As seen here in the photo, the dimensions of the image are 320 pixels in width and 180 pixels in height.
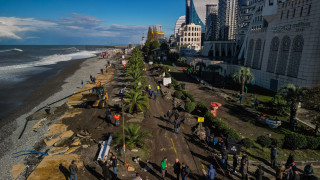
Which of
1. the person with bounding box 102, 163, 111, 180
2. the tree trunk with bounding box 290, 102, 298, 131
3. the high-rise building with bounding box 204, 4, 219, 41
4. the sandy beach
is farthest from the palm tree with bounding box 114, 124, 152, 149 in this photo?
the high-rise building with bounding box 204, 4, 219, 41

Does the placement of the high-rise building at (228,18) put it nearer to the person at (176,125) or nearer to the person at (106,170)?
the person at (176,125)

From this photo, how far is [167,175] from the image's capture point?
13.5 metres

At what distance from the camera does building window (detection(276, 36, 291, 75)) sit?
33350 millimetres

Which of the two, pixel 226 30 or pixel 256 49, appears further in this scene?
pixel 226 30

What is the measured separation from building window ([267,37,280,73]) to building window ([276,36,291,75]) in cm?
120

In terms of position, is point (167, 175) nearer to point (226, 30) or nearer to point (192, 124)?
point (192, 124)

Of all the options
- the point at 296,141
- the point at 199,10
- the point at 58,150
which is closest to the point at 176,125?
the point at 296,141

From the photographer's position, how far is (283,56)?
34.3m

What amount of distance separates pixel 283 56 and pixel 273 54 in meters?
2.60

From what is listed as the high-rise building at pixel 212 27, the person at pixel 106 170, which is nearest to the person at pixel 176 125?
the person at pixel 106 170

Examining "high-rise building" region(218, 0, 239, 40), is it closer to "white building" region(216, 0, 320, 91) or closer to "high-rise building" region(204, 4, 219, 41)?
"high-rise building" region(204, 4, 219, 41)

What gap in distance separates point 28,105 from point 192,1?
180 meters

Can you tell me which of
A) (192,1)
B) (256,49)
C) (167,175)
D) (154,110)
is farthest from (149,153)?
(192,1)

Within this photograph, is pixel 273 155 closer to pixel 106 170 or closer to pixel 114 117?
Result: pixel 106 170
